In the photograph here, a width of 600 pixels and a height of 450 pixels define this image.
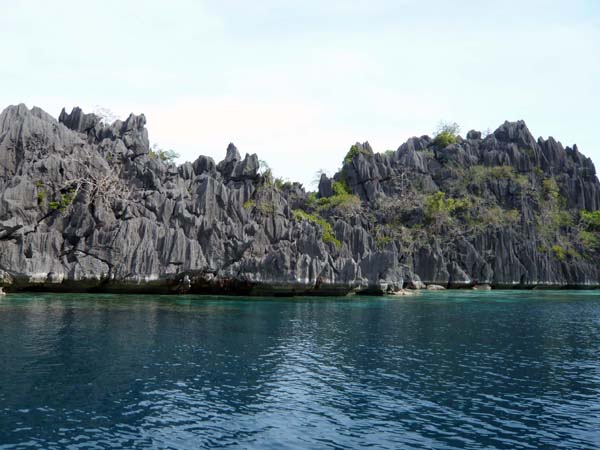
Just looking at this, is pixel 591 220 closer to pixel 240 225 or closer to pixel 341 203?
pixel 341 203

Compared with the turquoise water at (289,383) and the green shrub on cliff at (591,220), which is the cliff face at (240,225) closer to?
the green shrub on cliff at (591,220)

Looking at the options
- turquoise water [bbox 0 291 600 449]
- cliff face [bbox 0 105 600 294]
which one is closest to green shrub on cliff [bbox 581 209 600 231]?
cliff face [bbox 0 105 600 294]

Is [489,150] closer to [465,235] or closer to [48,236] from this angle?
[465,235]

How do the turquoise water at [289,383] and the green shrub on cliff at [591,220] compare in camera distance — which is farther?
the green shrub on cliff at [591,220]

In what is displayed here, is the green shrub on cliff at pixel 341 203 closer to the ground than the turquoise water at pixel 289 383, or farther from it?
farther from it

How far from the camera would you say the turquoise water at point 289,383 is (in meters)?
17.3

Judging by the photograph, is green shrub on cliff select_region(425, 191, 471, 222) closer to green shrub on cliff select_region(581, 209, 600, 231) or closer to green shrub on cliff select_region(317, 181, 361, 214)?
green shrub on cliff select_region(317, 181, 361, 214)

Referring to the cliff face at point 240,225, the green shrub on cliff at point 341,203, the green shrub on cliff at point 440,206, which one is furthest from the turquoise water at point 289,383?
the green shrub on cliff at point 440,206

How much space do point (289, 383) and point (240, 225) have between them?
55.1 metres

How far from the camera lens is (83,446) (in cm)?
1575

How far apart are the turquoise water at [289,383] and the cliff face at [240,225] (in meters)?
21.6

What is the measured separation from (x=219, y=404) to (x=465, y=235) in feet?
335

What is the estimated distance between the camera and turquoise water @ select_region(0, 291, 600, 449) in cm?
1730

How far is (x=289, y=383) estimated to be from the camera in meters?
23.9
